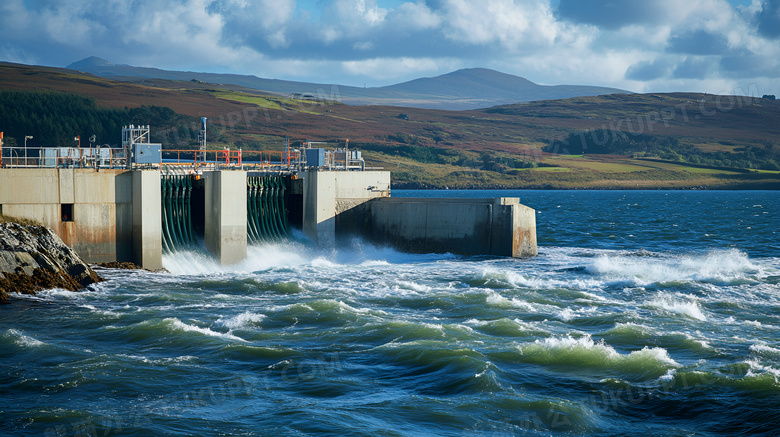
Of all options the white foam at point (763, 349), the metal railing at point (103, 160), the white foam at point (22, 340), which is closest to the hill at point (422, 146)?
the metal railing at point (103, 160)

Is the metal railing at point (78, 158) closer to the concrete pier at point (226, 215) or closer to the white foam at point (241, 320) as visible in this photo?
the concrete pier at point (226, 215)

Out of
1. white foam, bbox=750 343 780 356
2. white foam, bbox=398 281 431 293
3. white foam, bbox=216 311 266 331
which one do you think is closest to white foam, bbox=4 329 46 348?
white foam, bbox=216 311 266 331

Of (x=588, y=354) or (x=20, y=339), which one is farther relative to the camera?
(x=20, y=339)

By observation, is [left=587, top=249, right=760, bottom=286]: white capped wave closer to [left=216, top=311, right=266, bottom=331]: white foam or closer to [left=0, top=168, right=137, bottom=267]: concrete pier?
[left=216, top=311, right=266, bottom=331]: white foam

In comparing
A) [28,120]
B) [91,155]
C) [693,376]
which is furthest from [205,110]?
[693,376]

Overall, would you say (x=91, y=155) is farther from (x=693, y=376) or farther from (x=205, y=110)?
(x=205, y=110)

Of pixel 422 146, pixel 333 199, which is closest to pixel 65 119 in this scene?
pixel 422 146

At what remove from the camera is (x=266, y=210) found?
34.2 meters

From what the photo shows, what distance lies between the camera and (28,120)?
11944 cm

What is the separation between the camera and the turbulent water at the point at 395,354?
1258 centimetres

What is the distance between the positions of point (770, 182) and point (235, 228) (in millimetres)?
167759

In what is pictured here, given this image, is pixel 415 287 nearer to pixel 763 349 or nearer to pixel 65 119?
pixel 763 349

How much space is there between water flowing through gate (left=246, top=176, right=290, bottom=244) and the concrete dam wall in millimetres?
49

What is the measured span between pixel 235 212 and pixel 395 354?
51.4ft
